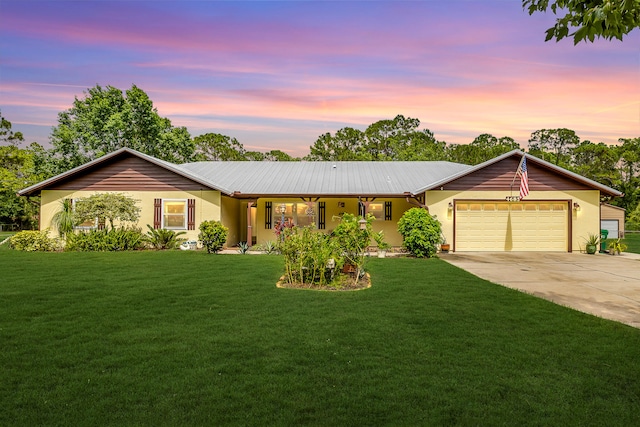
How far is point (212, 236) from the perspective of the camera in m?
14.5

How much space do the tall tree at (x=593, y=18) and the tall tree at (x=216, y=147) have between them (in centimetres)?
5037

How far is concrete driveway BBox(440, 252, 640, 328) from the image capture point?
6754 millimetres

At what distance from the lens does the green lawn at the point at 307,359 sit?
3.02 m

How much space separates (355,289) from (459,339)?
3.31 metres

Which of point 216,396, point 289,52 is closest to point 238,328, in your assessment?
point 216,396

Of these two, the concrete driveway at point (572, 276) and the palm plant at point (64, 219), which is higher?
the palm plant at point (64, 219)

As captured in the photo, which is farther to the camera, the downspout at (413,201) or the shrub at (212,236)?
the downspout at (413,201)

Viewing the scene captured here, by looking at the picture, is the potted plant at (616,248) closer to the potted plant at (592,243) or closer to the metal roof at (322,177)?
the potted plant at (592,243)

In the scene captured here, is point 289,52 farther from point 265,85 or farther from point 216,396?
point 216,396

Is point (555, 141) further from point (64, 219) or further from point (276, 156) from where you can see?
point (64, 219)

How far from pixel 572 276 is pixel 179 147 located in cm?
3208

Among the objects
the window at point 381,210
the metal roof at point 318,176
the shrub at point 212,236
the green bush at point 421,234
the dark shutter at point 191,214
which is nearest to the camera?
the green bush at point 421,234

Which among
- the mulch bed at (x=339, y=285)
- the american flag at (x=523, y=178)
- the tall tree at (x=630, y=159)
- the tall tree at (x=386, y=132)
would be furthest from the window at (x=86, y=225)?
the tall tree at (x=630, y=159)

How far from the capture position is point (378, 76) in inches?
659
